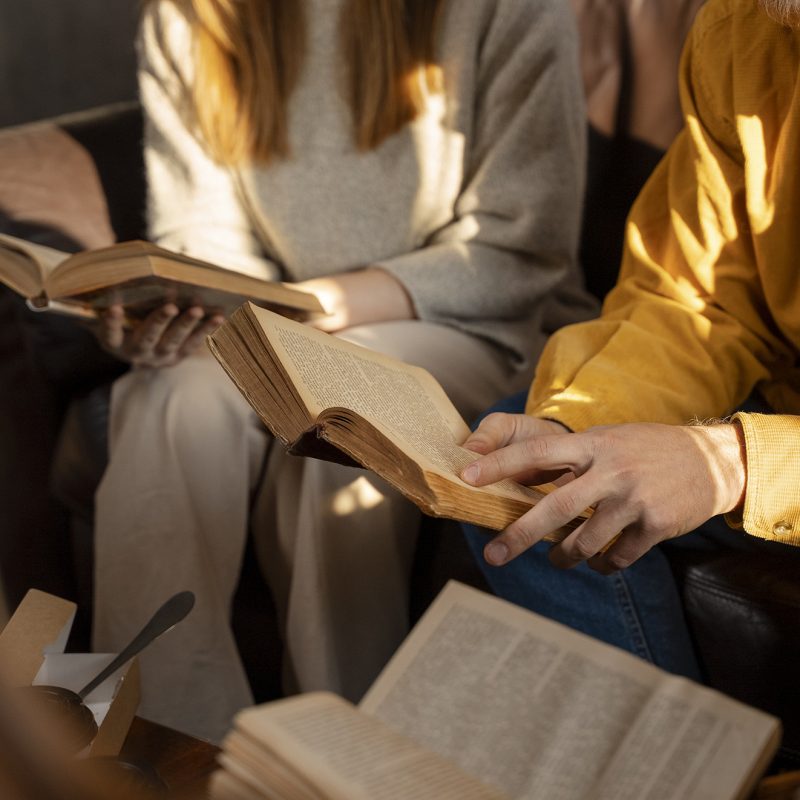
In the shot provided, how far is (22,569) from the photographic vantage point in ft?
5.25

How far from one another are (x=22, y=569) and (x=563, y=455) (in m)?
1.20

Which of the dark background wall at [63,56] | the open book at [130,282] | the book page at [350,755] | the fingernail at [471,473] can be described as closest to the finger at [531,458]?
the fingernail at [471,473]

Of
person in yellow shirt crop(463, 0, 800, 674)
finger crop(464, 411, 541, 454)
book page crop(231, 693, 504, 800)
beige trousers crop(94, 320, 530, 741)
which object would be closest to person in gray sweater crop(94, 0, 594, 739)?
beige trousers crop(94, 320, 530, 741)

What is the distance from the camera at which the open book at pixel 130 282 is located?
0.95m

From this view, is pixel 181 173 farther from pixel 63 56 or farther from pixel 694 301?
pixel 63 56

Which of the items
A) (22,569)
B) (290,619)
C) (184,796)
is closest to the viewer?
(184,796)

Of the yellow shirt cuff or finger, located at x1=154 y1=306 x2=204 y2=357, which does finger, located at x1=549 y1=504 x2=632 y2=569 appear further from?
finger, located at x1=154 y1=306 x2=204 y2=357

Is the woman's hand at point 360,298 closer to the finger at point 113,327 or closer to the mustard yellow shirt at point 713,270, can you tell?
the finger at point 113,327

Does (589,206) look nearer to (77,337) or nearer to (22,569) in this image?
(77,337)

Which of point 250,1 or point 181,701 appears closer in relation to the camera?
point 181,701

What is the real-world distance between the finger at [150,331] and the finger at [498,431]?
0.46 m

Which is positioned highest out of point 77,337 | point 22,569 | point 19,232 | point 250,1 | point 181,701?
point 250,1

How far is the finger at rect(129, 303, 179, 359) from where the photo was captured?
43.1 inches

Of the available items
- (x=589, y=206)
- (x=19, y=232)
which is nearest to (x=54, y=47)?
(x=19, y=232)
